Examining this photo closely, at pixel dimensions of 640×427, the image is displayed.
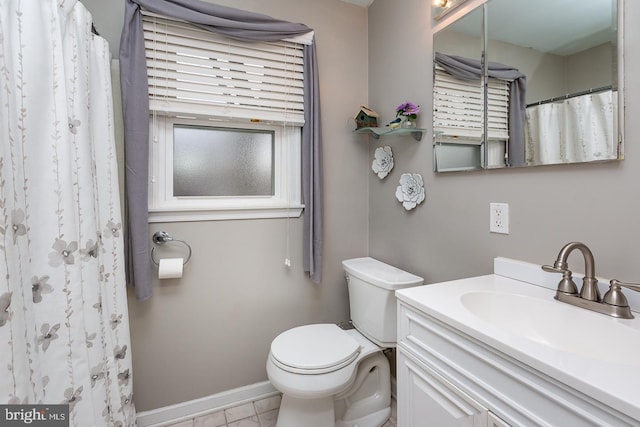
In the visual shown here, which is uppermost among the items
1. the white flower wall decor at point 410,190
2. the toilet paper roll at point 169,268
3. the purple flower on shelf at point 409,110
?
the purple flower on shelf at point 409,110

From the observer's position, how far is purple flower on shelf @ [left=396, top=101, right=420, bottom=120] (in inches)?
60.7

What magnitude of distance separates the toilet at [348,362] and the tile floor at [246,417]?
0.65 ft

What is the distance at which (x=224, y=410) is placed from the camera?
5.59ft

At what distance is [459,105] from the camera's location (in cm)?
136

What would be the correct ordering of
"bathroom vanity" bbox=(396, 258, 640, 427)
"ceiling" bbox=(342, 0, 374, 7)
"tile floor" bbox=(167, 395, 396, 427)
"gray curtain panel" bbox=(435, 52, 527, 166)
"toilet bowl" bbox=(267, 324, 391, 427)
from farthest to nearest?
1. "ceiling" bbox=(342, 0, 374, 7)
2. "tile floor" bbox=(167, 395, 396, 427)
3. "toilet bowl" bbox=(267, 324, 391, 427)
4. "gray curtain panel" bbox=(435, 52, 527, 166)
5. "bathroom vanity" bbox=(396, 258, 640, 427)

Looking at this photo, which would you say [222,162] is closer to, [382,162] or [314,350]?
[382,162]

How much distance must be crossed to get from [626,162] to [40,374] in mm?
1889

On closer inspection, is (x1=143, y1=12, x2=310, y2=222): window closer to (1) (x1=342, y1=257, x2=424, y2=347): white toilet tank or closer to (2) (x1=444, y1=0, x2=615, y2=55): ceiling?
(1) (x1=342, y1=257, x2=424, y2=347): white toilet tank

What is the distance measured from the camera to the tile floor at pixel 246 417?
1610 mm

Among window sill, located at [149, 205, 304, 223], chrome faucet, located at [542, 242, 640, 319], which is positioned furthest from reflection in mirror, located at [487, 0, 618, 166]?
window sill, located at [149, 205, 304, 223]

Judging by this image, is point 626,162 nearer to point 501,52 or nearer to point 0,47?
point 501,52

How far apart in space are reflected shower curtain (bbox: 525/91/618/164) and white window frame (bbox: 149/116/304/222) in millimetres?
1185

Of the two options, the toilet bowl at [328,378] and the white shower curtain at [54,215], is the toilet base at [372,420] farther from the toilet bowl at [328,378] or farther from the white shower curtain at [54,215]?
the white shower curtain at [54,215]

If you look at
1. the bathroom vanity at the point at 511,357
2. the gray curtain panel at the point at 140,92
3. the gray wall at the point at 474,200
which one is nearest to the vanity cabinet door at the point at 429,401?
the bathroom vanity at the point at 511,357
